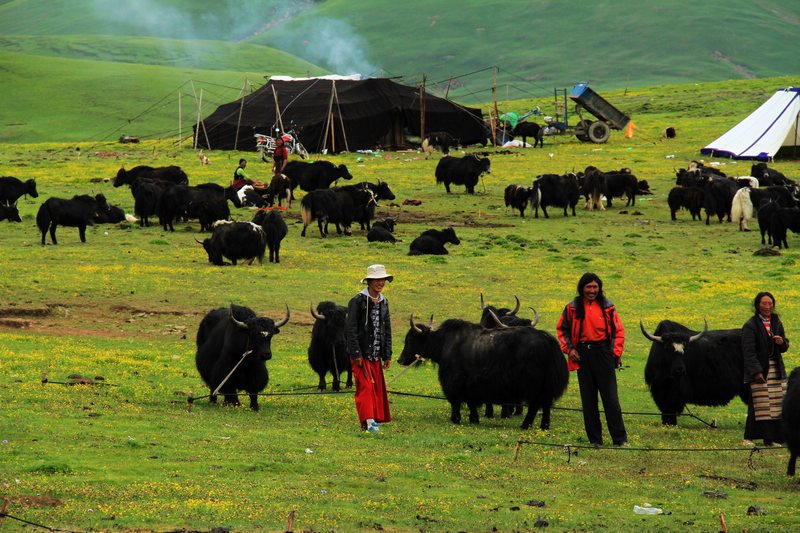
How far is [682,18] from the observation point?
179875mm

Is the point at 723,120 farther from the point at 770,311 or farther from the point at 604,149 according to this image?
the point at 770,311

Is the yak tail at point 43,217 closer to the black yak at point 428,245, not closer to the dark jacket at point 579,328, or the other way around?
the black yak at point 428,245

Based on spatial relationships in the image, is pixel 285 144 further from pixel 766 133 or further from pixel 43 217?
pixel 43 217

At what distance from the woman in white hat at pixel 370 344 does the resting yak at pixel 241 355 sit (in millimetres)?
1338

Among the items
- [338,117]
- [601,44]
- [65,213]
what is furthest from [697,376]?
[601,44]

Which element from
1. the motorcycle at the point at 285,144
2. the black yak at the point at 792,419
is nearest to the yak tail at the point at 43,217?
the black yak at the point at 792,419

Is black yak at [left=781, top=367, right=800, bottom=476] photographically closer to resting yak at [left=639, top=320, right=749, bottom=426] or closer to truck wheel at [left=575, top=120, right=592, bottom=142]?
resting yak at [left=639, top=320, right=749, bottom=426]

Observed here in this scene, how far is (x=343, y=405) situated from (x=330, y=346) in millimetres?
1133

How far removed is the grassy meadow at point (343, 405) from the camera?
738cm

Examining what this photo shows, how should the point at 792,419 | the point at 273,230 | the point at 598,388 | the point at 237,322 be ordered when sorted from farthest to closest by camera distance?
the point at 273,230, the point at 237,322, the point at 598,388, the point at 792,419

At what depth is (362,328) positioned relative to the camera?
10.4 metres

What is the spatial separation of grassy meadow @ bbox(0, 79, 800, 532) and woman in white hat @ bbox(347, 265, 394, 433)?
0.39 meters

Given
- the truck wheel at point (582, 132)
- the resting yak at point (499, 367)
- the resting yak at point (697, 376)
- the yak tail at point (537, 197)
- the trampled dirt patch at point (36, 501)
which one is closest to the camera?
the trampled dirt patch at point (36, 501)

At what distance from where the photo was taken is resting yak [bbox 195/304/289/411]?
11438 millimetres
